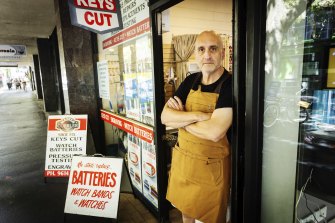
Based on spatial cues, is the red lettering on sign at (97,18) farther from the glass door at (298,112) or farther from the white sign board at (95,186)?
the glass door at (298,112)

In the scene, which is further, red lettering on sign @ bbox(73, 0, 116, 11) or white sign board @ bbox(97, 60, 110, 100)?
white sign board @ bbox(97, 60, 110, 100)

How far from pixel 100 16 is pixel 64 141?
207 centimetres

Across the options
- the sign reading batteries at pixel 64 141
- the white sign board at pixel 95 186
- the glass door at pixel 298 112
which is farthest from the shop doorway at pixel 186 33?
the glass door at pixel 298 112

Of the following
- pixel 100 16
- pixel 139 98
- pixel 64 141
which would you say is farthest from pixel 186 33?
pixel 64 141

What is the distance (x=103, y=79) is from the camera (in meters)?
4.22

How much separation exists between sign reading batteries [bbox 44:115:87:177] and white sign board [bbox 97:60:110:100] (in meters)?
0.56

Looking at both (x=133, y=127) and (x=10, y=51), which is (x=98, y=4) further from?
(x=10, y=51)

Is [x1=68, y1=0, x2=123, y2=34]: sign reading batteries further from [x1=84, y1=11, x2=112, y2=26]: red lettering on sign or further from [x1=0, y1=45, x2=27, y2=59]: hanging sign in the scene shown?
[x1=0, y1=45, x2=27, y2=59]: hanging sign

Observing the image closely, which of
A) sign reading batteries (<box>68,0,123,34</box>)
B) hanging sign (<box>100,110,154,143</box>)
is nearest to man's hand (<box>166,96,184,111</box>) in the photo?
hanging sign (<box>100,110,154,143</box>)

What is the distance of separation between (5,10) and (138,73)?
494cm

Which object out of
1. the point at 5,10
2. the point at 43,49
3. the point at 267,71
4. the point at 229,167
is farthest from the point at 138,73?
the point at 43,49

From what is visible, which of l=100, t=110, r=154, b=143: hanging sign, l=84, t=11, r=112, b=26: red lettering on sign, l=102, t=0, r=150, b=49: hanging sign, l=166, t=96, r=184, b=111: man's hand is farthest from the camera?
l=84, t=11, r=112, b=26: red lettering on sign

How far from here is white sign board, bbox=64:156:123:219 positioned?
9.29 ft

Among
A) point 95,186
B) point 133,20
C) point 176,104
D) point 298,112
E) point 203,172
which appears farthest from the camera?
point 133,20
